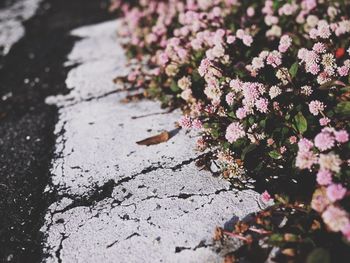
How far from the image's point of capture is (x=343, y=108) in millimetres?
2225

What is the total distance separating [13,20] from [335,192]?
5858 mm

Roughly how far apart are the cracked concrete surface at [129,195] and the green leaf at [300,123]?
0.52 metres

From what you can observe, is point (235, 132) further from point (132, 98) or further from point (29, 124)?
point (29, 124)

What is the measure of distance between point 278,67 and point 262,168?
748 mm

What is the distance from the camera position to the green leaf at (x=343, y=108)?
86.6 inches

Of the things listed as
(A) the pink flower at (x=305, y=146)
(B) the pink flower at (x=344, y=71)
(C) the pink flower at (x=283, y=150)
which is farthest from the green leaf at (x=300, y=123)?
(B) the pink flower at (x=344, y=71)

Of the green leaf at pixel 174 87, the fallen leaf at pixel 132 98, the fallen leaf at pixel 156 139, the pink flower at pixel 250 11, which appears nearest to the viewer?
the fallen leaf at pixel 156 139

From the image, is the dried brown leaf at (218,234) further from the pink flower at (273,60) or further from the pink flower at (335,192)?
the pink flower at (273,60)

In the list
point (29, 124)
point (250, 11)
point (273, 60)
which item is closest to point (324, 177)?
point (273, 60)

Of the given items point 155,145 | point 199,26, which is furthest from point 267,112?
point 199,26

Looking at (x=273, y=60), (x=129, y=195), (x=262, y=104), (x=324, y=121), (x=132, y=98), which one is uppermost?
(x=273, y=60)

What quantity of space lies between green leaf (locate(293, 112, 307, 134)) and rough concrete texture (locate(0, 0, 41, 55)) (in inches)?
159

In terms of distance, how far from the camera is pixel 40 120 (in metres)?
3.33

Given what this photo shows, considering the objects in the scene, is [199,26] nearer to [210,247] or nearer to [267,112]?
[267,112]
